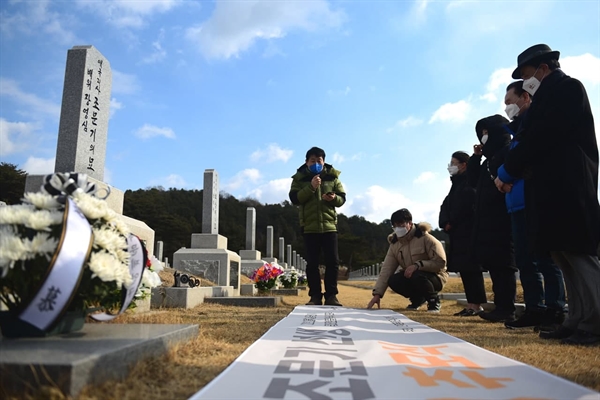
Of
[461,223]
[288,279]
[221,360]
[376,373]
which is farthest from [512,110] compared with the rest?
A: [288,279]

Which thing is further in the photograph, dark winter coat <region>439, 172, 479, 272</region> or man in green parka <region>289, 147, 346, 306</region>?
man in green parka <region>289, 147, 346, 306</region>

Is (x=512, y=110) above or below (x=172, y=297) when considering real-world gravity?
above

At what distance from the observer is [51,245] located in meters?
1.68

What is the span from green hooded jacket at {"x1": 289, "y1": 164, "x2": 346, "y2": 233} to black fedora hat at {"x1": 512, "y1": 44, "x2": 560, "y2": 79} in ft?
9.00

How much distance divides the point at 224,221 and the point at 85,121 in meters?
46.2

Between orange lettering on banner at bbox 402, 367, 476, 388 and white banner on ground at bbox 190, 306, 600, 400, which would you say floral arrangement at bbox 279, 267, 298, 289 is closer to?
white banner on ground at bbox 190, 306, 600, 400

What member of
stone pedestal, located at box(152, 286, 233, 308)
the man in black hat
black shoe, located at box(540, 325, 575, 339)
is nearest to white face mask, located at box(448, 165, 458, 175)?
the man in black hat

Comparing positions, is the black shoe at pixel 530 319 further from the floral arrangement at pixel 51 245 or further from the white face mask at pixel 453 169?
the floral arrangement at pixel 51 245

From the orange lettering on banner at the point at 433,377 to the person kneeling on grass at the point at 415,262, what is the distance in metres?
3.54

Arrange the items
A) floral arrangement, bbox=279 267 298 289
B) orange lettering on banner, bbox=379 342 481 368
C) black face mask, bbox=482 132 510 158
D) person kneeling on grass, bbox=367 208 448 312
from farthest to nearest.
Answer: floral arrangement, bbox=279 267 298 289
person kneeling on grass, bbox=367 208 448 312
black face mask, bbox=482 132 510 158
orange lettering on banner, bbox=379 342 481 368

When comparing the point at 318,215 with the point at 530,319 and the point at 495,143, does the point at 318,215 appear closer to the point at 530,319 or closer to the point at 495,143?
the point at 495,143

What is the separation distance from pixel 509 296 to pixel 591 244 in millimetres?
1795

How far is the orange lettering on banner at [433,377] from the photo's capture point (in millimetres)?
1612

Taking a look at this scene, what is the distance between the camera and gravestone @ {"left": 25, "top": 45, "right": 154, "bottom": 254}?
4812 mm
